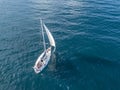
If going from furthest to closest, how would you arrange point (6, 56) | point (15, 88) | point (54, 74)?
point (6, 56) < point (54, 74) < point (15, 88)

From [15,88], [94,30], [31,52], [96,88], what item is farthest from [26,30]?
[96,88]

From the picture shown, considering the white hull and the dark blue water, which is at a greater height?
the white hull

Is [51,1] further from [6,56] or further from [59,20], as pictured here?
[6,56]

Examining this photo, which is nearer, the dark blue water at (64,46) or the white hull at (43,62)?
the dark blue water at (64,46)

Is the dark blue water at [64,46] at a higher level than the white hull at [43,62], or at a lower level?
lower

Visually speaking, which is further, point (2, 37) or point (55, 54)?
point (2, 37)
